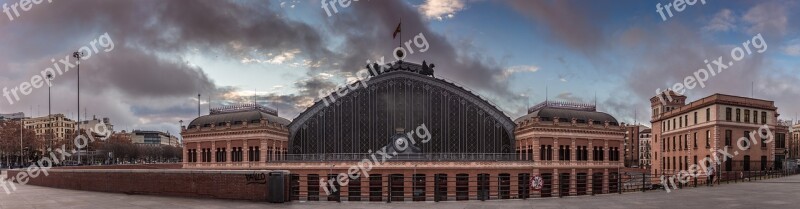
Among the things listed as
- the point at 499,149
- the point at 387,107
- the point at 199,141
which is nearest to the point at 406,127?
the point at 387,107

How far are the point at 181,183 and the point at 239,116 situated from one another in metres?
51.7

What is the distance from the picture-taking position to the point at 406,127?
6894 centimetres

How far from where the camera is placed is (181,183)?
23703 mm

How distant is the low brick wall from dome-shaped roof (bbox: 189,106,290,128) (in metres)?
42.0

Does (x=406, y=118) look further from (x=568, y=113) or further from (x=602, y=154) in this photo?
(x=602, y=154)

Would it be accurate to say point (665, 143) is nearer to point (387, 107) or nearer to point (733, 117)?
point (733, 117)

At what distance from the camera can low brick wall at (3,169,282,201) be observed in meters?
21.6

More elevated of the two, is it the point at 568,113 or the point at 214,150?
the point at 568,113

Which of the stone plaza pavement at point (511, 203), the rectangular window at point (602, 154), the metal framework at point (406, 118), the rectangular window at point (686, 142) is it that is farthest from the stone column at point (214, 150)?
the rectangular window at point (686, 142)

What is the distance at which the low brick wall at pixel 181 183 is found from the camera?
21.6 m

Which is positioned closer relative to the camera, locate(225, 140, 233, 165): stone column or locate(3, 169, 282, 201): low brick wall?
locate(3, 169, 282, 201): low brick wall

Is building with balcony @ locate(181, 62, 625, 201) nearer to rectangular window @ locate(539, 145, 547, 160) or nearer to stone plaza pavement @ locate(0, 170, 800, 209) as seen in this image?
rectangular window @ locate(539, 145, 547, 160)

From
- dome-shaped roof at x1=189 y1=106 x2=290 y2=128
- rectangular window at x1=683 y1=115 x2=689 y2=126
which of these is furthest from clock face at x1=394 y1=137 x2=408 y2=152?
rectangular window at x1=683 y1=115 x2=689 y2=126

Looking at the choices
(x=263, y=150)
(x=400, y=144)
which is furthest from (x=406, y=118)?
(x=263, y=150)
